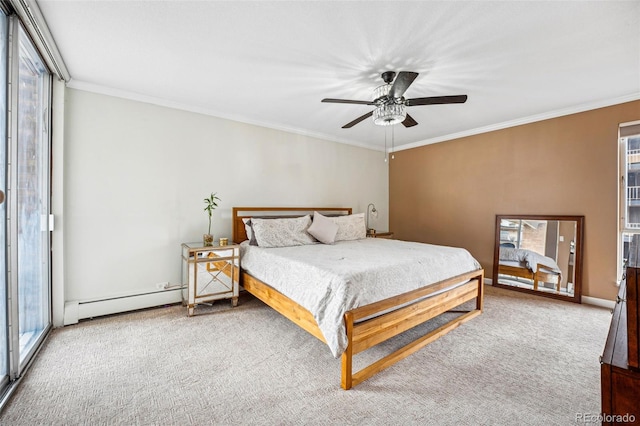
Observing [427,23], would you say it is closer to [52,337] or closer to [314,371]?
[314,371]

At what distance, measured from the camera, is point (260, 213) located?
13.6 ft

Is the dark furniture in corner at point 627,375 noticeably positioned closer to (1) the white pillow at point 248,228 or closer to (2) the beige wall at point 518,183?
(1) the white pillow at point 248,228

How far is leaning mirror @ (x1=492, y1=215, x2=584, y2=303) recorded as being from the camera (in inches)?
140

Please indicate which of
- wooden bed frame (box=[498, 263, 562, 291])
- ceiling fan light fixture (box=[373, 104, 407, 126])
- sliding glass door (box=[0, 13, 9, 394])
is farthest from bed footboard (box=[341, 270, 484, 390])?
sliding glass door (box=[0, 13, 9, 394])

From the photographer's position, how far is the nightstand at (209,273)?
10.0 feet

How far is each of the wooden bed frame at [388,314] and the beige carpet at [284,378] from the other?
0.09m

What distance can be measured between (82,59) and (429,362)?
4033 millimetres

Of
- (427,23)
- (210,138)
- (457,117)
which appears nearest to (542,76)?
(457,117)

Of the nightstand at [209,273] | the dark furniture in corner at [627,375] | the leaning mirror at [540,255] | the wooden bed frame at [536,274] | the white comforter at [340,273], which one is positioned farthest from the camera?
the wooden bed frame at [536,274]

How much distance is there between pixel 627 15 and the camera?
1.84m

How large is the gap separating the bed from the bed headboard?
281 centimetres

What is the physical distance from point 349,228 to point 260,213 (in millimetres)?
1417

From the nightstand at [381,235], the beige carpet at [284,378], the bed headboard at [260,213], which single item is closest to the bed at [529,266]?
the beige carpet at [284,378]

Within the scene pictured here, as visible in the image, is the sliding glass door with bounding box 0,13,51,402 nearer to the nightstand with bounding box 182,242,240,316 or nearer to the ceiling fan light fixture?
the nightstand with bounding box 182,242,240,316
